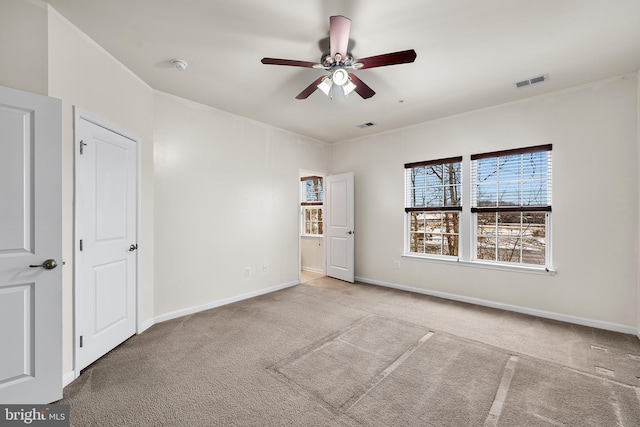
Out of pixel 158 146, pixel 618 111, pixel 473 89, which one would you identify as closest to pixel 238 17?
pixel 158 146

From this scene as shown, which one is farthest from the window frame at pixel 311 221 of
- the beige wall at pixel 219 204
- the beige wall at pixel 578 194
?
the beige wall at pixel 578 194

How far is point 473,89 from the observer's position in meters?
3.40

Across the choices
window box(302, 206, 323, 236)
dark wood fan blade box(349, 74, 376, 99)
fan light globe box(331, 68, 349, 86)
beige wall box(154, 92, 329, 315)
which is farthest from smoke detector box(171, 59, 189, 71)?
window box(302, 206, 323, 236)

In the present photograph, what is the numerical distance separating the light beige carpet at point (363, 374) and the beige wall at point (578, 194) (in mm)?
382

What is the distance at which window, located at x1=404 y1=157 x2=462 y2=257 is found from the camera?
14.6 feet

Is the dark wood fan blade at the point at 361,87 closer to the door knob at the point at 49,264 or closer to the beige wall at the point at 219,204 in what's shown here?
the beige wall at the point at 219,204

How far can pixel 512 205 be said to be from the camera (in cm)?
388

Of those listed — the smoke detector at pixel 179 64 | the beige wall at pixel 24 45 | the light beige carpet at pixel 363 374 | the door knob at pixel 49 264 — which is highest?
the smoke detector at pixel 179 64

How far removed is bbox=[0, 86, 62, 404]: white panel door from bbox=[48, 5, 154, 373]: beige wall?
0.88ft

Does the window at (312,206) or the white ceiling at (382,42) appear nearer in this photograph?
the white ceiling at (382,42)

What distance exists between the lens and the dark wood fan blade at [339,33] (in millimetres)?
1931

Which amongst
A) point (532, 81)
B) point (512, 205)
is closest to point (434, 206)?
point (512, 205)

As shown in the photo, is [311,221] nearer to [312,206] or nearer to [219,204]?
[312,206]

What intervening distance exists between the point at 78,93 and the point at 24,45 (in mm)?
429
